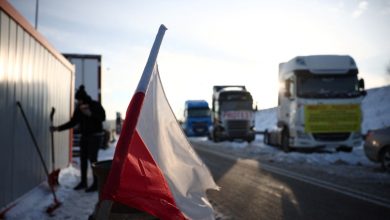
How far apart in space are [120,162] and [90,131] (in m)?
5.64

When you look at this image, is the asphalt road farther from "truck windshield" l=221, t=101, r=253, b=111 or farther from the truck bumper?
"truck windshield" l=221, t=101, r=253, b=111

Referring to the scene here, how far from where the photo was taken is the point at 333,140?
48.0 feet

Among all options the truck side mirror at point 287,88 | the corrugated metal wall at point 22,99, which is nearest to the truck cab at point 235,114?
the truck side mirror at point 287,88

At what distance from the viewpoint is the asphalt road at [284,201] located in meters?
5.67

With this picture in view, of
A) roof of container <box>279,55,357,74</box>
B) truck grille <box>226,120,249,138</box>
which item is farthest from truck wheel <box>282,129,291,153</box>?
truck grille <box>226,120,249,138</box>

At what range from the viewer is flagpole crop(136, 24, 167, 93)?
103 inches

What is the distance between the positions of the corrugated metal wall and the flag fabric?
3.21m

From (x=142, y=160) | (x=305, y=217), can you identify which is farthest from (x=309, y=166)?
(x=142, y=160)

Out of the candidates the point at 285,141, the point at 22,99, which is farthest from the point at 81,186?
the point at 285,141

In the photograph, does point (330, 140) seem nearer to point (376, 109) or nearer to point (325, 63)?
point (325, 63)

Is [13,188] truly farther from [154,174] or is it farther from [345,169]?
[345,169]

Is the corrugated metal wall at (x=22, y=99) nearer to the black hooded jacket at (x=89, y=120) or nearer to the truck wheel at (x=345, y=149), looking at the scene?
the black hooded jacket at (x=89, y=120)

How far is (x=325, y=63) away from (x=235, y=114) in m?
10.1

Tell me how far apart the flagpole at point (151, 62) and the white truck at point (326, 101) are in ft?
39.6
